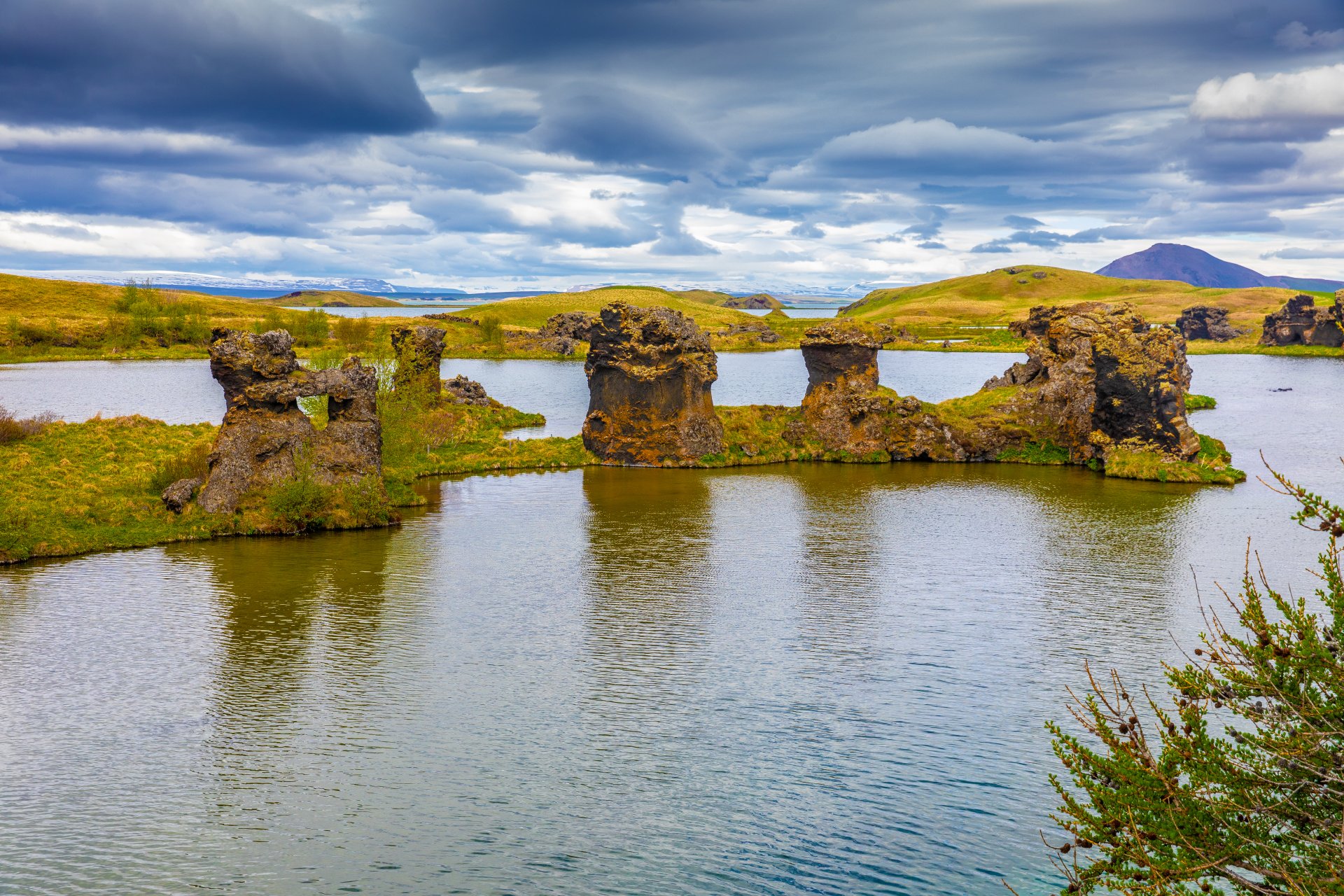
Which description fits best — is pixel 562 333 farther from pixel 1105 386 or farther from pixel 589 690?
pixel 589 690

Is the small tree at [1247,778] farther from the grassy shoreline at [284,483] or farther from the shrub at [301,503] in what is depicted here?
the grassy shoreline at [284,483]

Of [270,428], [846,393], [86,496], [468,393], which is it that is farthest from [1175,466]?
[86,496]

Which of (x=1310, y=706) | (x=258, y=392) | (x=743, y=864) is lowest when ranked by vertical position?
(x=743, y=864)

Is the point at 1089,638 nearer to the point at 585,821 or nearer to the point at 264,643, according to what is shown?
the point at 585,821

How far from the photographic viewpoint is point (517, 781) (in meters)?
19.0

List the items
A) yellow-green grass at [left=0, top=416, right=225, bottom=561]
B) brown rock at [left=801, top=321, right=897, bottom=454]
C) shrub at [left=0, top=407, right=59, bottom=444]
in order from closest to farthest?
yellow-green grass at [left=0, top=416, right=225, bottom=561], shrub at [left=0, top=407, right=59, bottom=444], brown rock at [left=801, top=321, right=897, bottom=454]

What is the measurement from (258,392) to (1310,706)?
133ft

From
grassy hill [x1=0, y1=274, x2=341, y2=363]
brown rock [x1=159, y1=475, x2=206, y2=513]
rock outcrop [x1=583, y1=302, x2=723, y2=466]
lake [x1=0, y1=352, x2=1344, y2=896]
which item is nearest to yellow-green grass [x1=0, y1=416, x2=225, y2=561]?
brown rock [x1=159, y1=475, x2=206, y2=513]

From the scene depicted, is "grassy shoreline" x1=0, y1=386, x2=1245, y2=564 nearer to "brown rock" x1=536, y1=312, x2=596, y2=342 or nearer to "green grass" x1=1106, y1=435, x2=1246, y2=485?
"green grass" x1=1106, y1=435, x2=1246, y2=485

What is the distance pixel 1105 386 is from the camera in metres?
54.9

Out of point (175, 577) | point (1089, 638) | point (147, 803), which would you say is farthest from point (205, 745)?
point (1089, 638)

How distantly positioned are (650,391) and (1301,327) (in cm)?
15612

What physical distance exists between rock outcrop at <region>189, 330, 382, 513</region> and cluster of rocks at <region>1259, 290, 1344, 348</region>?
6587 inches

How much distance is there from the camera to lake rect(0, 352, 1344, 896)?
16547mm
